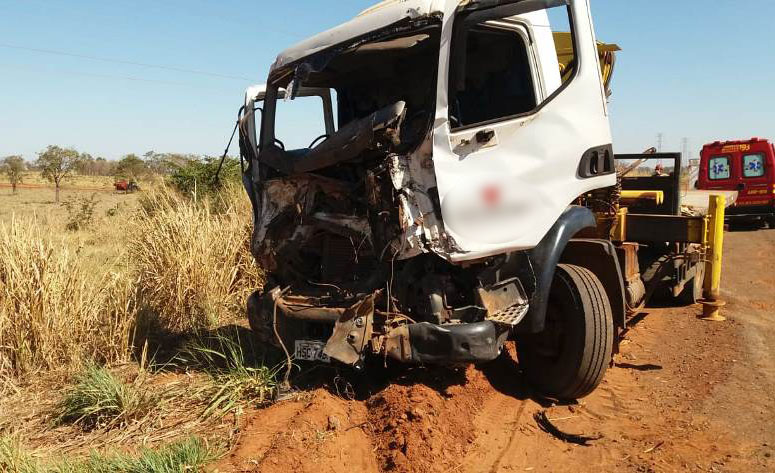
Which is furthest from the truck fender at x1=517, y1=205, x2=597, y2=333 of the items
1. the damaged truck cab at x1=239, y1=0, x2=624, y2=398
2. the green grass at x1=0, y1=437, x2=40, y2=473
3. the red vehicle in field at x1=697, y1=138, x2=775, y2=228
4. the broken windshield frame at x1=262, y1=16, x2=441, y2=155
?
the red vehicle in field at x1=697, y1=138, x2=775, y2=228

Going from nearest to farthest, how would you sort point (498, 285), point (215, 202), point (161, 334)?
1. point (498, 285)
2. point (161, 334)
3. point (215, 202)

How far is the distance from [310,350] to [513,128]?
1936 millimetres

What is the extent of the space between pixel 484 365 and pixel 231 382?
1.95 metres

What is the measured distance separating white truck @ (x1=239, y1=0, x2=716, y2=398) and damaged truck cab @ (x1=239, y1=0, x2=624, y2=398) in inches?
0.4

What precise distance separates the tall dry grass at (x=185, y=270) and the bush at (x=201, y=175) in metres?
3.77

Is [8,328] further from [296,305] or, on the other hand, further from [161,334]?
[296,305]

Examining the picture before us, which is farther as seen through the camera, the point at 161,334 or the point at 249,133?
the point at 161,334

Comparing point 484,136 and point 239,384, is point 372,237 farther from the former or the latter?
point 239,384

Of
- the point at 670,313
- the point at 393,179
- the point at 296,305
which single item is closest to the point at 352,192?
the point at 393,179

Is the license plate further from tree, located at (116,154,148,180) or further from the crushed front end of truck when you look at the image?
tree, located at (116,154,148,180)

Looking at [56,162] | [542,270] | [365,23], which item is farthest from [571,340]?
[56,162]

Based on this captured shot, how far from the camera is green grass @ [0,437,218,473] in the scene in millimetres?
3201

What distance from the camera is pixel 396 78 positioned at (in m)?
4.25

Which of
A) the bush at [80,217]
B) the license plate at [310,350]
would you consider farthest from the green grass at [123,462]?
the bush at [80,217]
